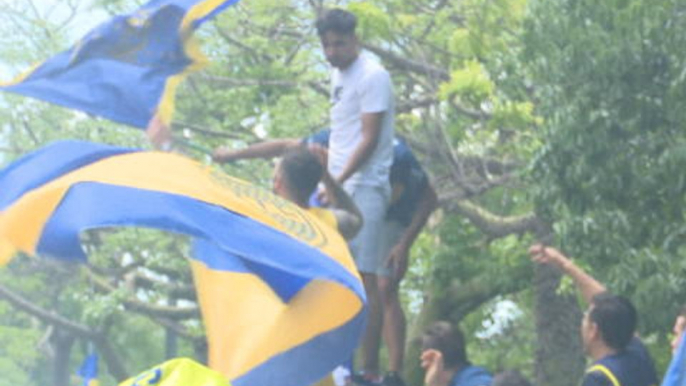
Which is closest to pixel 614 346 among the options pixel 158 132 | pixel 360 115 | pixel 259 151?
pixel 360 115

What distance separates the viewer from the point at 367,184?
9867 millimetres

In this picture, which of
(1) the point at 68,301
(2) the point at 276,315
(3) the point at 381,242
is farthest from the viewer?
(1) the point at 68,301

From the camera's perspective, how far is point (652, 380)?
8016mm

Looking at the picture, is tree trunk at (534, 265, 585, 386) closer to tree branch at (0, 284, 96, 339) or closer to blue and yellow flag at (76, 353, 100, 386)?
tree branch at (0, 284, 96, 339)

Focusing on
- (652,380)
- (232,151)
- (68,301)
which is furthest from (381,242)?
(68,301)

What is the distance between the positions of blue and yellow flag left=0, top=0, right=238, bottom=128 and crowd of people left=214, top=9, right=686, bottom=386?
62 cm

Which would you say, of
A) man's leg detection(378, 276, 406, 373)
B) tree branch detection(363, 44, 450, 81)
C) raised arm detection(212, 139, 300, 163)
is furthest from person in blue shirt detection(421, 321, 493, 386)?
tree branch detection(363, 44, 450, 81)

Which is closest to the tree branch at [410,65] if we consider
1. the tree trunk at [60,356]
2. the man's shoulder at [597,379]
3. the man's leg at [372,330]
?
the man's leg at [372,330]

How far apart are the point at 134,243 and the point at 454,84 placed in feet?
17.7

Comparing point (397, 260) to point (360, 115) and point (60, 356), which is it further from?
point (60, 356)

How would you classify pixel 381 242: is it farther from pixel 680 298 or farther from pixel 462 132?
pixel 462 132

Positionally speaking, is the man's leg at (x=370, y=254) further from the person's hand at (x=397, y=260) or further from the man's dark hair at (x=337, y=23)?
the man's dark hair at (x=337, y=23)

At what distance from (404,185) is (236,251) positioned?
285 centimetres

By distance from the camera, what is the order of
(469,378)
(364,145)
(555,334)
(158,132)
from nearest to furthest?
(469,378) < (158,132) < (364,145) < (555,334)
